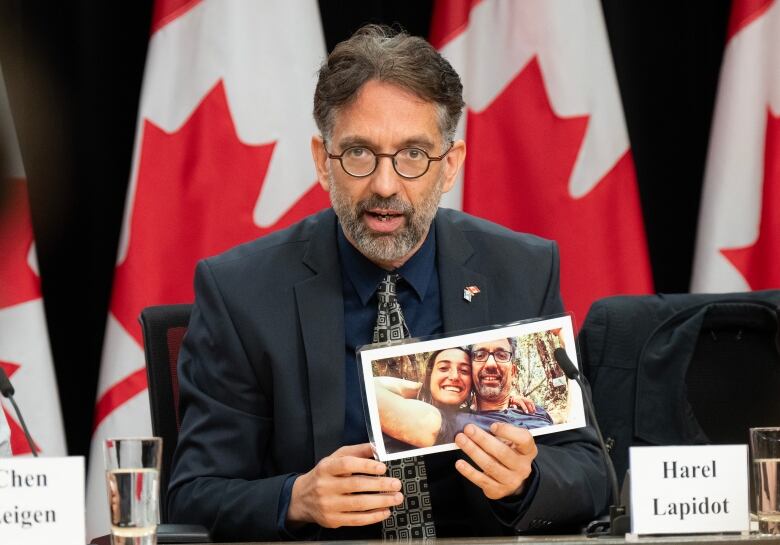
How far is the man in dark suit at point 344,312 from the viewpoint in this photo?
216 centimetres

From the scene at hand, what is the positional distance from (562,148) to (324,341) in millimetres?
1280

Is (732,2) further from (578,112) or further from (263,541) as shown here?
(263,541)

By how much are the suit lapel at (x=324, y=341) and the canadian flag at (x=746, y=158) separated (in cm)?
138

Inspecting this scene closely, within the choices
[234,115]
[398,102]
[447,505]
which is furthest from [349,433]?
[234,115]

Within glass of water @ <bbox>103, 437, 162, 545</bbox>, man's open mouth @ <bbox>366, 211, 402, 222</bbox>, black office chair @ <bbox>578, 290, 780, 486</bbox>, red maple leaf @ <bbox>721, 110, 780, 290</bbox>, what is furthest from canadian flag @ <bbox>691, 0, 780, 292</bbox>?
glass of water @ <bbox>103, 437, 162, 545</bbox>

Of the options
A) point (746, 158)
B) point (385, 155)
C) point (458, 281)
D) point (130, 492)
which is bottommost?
point (130, 492)

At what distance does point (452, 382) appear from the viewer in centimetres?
180

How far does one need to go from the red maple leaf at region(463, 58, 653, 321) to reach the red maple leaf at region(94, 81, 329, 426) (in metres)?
0.50

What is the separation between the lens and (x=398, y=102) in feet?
7.32

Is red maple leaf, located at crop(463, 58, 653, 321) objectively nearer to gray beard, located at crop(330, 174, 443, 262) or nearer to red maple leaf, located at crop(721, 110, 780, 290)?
red maple leaf, located at crop(721, 110, 780, 290)

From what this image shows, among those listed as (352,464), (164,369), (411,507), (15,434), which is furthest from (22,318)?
(352,464)

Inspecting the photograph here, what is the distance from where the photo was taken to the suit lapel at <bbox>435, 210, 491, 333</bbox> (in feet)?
7.48

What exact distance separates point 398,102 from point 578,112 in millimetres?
1135

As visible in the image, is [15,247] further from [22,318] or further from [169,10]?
[169,10]
